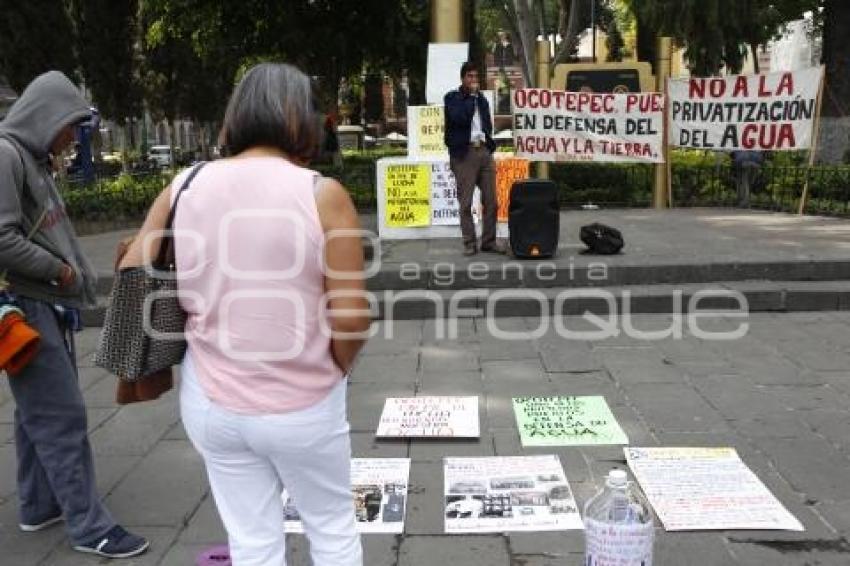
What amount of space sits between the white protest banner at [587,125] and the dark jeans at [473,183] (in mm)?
3356

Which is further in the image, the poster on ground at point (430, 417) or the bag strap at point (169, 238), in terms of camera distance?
the poster on ground at point (430, 417)

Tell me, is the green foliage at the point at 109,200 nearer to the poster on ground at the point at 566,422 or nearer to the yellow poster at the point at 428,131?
the yellow poster at the point at 428,131

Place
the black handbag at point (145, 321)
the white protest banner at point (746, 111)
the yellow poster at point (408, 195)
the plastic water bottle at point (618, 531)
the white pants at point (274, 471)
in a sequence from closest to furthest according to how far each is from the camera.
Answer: the white pants at point (274, 471), the black handbag at point (145, 321), the plastic water bottle at point (618, 531), the yellow poster at point (408, 195), the white protest banner at point (746, 111)

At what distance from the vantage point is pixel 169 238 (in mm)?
2160

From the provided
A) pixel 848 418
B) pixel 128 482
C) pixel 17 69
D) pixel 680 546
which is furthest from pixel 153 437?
pixel 17 69

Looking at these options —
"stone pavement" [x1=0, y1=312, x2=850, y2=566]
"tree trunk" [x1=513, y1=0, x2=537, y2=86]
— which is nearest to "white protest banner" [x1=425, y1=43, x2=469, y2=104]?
"stone pavement" [x1=0, y1=312, x2=850, y2=566]

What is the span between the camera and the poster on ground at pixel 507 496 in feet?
11.2

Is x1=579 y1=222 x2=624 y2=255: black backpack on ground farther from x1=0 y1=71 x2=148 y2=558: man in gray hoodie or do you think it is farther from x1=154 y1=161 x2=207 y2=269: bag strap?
x1=154 y1=161 x2=207 y2=269: bag strap

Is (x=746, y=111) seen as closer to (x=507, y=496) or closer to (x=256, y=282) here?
Result: (x=507, y=496)

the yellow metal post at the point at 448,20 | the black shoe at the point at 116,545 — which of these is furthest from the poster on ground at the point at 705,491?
the yellow metal post at the point at 448,20

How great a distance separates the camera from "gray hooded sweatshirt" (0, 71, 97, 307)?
114 inches

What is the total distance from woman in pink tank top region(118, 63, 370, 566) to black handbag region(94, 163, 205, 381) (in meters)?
0.06

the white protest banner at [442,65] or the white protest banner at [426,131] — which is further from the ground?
the white protest banner at [442,65]

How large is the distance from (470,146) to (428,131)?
193cm
